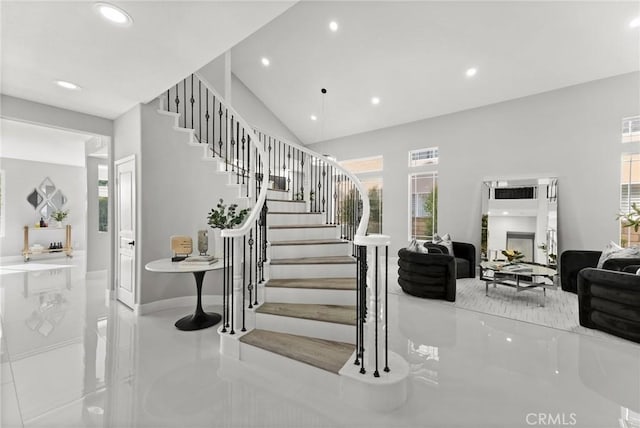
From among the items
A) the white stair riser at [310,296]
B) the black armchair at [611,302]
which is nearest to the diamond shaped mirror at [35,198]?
the white stair riser at [310,296]

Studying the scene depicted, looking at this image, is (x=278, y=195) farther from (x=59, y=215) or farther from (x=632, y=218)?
(x=59, y=215)

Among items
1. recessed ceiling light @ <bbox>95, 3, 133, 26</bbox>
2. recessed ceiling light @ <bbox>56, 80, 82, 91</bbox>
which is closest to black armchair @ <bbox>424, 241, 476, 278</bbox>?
recessed ceiling light @ <bbox>95, 3, 133, 26</bbox>

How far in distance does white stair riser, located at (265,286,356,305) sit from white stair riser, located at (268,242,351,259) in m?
0.57

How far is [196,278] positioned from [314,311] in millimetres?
1655

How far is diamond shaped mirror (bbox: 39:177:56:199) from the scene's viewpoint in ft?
27.1

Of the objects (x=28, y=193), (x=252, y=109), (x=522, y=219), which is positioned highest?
(x=252, y=109)

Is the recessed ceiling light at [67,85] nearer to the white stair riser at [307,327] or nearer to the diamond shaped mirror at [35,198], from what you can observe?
the white stair riser at [307,327]

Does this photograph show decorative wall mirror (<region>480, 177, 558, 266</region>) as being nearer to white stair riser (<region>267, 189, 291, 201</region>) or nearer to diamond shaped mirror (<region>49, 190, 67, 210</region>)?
white stair riser (<region>267, 189, 291, 201</region>)

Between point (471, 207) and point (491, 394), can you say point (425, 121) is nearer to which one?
point (471, 207)

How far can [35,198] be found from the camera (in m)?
8.16

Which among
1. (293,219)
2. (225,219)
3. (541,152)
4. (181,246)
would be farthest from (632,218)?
(181,246)

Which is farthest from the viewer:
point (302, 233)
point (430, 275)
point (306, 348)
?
point (430, 275)

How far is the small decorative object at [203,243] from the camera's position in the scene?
3717 mm

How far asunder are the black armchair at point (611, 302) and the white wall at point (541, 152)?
230 cm
